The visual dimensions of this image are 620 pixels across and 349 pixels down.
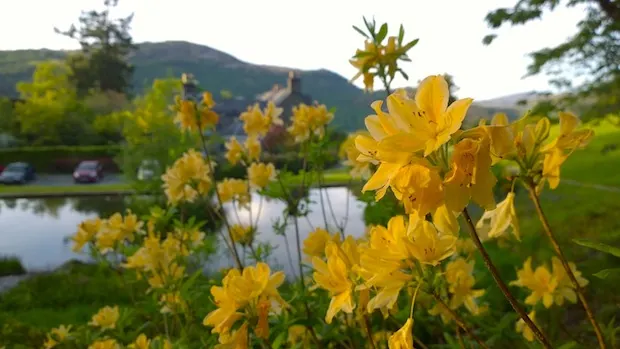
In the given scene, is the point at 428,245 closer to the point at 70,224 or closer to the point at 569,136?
the point at 569,136

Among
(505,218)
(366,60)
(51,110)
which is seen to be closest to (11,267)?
(366,60)

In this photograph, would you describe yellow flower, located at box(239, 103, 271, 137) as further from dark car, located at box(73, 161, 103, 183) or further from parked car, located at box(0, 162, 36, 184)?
A: parked car, located at box(0, 162, 36, 184)

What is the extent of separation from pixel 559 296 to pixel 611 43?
158 inches

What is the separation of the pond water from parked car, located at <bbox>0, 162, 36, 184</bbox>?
74.1 inches

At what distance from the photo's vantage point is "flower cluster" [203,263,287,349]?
0.59 meters

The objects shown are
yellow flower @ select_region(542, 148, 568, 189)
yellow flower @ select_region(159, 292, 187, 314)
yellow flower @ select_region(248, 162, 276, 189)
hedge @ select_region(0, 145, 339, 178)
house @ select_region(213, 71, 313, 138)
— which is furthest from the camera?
hedge @ select_region(0, 145, 339, 178)

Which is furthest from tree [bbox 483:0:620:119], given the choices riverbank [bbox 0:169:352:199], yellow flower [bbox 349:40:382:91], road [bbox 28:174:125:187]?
road [bbox 28:174:125:187]

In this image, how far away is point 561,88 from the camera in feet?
14.6

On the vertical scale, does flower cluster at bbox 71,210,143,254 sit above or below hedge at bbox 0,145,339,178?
above

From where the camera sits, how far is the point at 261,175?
146 centimetres

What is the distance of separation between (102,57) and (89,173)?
228 inches

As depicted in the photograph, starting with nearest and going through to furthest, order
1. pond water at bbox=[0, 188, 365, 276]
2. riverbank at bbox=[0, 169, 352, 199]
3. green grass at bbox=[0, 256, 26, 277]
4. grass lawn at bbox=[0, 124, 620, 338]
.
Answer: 1. grass lawn at bbox=[0, 124, 620, 338]
2. pond water at bbox=[0, 188, 365, 276]
3. green grass at bbox=[0, 256, 26, 277]
4. riverbank at bbox=[0, 169, 352, 199]

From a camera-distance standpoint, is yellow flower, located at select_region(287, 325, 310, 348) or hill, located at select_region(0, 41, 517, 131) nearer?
yellow flower, located at select_region(287, 325, 310, 348)

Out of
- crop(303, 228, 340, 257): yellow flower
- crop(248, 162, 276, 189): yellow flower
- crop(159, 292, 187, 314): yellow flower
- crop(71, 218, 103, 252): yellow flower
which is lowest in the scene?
crop(159, 292, 187, 314): yellow flower
